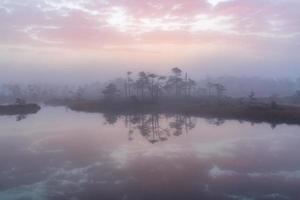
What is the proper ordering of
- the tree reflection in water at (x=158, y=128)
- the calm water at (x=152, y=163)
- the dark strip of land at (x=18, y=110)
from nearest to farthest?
1. the calm water at (x=152, y=163)
2. the tree reflection in water at (x=158, y=128)
3. the dark strip of land at (x=18, y=110)

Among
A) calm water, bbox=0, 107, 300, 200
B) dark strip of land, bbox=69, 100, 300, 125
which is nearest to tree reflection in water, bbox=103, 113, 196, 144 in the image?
calm water, bbox=0, 107, 300, 200

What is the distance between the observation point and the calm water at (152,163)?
14.0 metres

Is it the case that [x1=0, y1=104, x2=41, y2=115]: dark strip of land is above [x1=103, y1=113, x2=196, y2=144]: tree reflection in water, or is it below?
above

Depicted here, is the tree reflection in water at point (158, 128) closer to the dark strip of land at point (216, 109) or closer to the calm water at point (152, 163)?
the calm water at point (152, 163)

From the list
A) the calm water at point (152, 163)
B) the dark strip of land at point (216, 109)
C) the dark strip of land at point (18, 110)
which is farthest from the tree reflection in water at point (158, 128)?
the dark strip of land at point (18, 110)

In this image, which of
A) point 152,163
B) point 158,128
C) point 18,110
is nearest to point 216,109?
point 158,128

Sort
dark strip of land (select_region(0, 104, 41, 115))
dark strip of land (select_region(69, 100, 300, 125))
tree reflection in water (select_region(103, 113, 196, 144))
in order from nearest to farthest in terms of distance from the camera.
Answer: tree reflection in water (select_region(103, 113, 196, 144)) → dark strip of land (select_region(69, 100, 300, 125)) → dark strip of land (select_region(0, 104, 41, 115))

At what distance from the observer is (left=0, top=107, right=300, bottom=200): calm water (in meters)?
14.0

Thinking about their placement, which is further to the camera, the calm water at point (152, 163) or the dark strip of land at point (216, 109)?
the dark strip of land at point (216, 109)

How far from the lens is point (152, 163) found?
18.9 m

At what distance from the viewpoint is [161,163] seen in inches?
742

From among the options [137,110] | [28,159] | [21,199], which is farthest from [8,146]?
[137,110]

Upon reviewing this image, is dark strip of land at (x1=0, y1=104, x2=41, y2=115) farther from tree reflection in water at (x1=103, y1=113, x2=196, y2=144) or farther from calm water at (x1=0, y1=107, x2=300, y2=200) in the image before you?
tree reflection in water at (x1=103, y1=113, x2=196, y2=144)

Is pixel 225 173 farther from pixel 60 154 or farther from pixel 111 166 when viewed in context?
pixel 60 154
